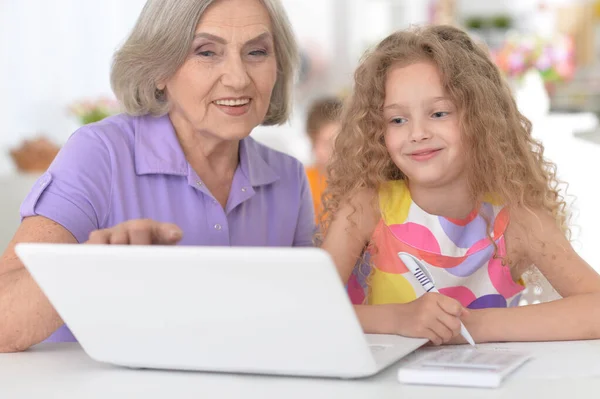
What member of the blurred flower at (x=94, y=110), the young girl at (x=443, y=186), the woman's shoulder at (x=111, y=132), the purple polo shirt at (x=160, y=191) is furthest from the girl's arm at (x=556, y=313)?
the blurred flower at (x=94, y=110)

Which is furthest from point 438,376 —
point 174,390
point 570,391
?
point 174,390

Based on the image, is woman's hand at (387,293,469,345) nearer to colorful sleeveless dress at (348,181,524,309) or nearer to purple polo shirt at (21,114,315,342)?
colorful sleeveless dress at (348,181,524,309)

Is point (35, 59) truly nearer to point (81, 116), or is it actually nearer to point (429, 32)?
point (81, 116)

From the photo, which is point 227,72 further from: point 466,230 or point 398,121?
point 466,230

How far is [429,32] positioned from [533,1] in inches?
229

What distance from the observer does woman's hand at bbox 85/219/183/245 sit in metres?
1.02

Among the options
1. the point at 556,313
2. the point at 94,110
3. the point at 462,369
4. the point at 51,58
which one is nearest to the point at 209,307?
the point at 462,369

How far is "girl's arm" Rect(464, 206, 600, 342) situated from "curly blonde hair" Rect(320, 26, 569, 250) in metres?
0.11

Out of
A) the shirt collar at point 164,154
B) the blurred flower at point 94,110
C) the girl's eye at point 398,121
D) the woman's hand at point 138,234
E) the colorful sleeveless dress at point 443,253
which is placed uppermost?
the girl's eye at point 398,121

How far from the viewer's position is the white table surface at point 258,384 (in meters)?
0.91

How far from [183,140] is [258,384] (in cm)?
83

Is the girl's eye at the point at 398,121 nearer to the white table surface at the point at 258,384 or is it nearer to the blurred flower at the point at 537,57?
the white table surface at the point at 258,384

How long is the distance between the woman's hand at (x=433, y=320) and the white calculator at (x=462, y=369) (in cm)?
10

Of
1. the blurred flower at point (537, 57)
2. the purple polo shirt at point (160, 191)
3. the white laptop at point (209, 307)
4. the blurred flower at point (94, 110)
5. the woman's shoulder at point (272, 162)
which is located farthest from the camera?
the blurred flower at point (94, 110)
